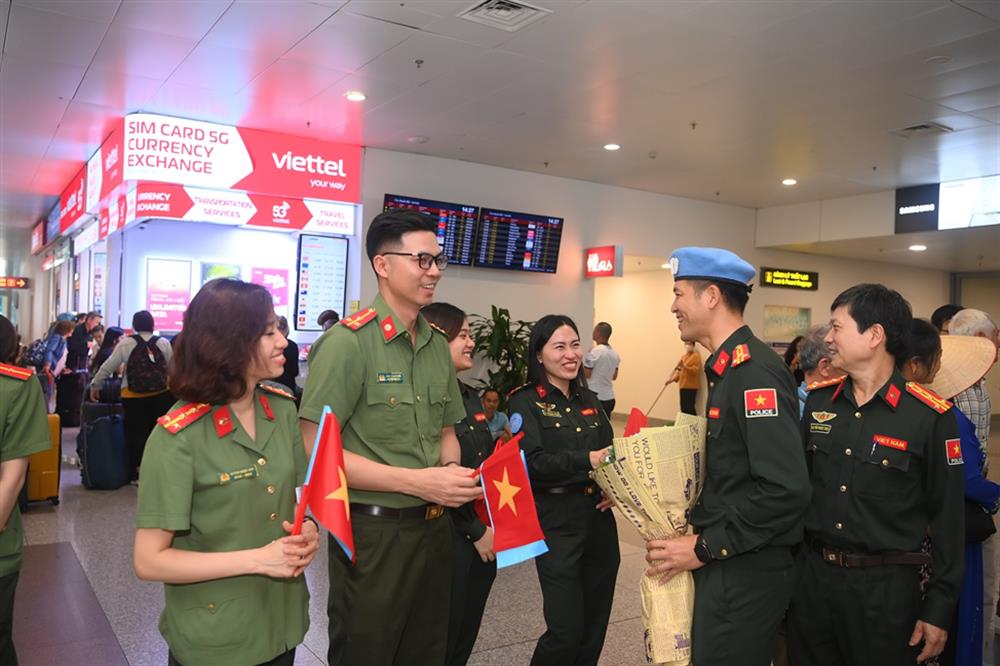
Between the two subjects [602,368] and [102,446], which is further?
[602,368]

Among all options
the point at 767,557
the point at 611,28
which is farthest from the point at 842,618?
the point at 611,28

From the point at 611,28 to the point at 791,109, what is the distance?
2.48 metres

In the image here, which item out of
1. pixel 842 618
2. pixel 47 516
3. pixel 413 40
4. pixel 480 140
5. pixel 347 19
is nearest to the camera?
pixel 842 618

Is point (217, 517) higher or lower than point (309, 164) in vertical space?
lower

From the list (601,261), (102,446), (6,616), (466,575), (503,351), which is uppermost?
(601,261)

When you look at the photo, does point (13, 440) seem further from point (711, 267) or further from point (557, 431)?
point (711, 267)

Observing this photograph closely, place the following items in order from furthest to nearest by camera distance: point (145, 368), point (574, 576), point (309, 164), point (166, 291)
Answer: point (166, 291)
point (309, 164)
point (145, 368)
point (574, 576)

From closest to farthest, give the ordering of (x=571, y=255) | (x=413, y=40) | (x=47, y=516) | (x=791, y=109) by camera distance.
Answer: (x=413, y=40) < (x=47, y=516) < (x=791, y=109) < (x=571, y=255)

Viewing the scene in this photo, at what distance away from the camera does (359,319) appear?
90.4 inches

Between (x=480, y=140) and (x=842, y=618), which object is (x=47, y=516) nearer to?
(x=480, y=140)

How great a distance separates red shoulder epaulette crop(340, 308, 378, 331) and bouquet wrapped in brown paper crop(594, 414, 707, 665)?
31.3 inches

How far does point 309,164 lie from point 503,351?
116 inches

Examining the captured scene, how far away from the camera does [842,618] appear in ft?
7.79

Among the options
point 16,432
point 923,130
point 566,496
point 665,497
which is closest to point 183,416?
point 16,432
